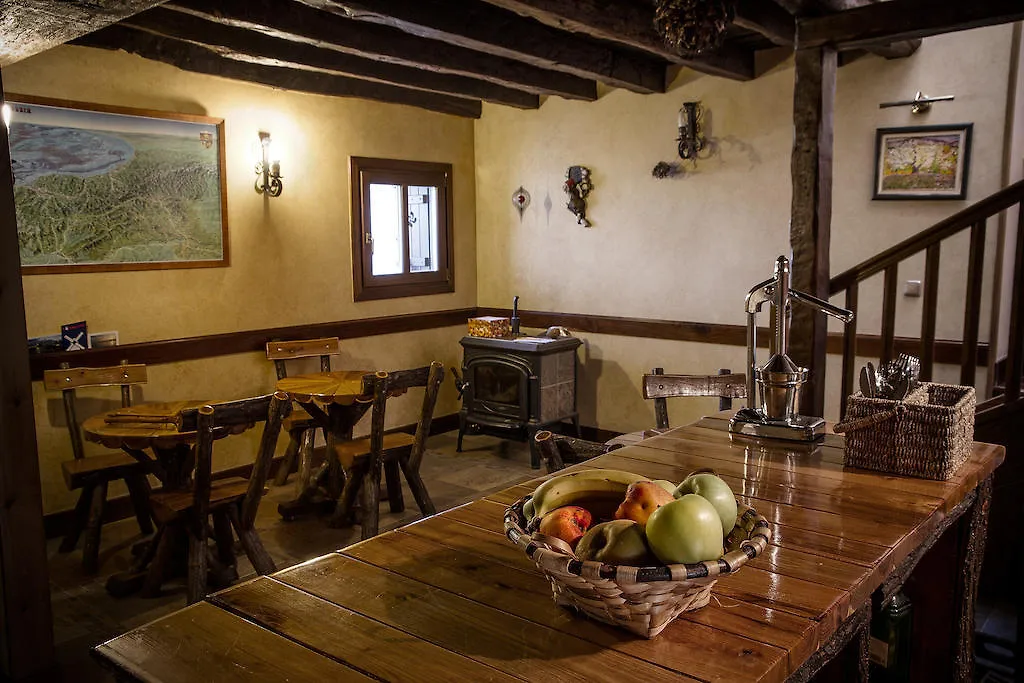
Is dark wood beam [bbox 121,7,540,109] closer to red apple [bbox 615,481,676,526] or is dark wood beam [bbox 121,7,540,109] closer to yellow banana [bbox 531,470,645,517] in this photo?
yellow banana [bbox 531,470,645,517]

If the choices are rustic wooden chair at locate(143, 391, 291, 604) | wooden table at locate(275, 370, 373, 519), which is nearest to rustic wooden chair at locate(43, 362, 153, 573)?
rustic wooden chair at locate(143, 391, 291, 604)

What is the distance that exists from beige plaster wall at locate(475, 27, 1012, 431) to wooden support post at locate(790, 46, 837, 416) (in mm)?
946

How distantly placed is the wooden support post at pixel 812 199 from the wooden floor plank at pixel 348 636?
10.9 ft

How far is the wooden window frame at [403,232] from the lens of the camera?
602 cm

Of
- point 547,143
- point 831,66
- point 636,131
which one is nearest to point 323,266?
point 547,143

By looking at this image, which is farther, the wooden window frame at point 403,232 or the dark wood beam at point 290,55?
the wooden window frame at point 403,232

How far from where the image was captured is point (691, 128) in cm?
554

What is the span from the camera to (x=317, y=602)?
1422 millimetres

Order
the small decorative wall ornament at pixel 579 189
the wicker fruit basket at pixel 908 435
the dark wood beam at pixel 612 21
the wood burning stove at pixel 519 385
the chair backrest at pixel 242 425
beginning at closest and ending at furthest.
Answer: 1. the wicker fruit basket at pixel 908 435
2. the chair backrest at pixel 242 425
3. the dark wood beam at pixel 612 21
4. the wood burning stove at pixel 519 385
5. the small decorative wall ornament at pixel 579 189

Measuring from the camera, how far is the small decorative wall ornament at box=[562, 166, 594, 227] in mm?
6184

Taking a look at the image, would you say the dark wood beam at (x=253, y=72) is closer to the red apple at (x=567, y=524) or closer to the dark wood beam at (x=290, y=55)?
the dark wood beam at (x=290, y=55)

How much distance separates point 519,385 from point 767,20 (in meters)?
2.96

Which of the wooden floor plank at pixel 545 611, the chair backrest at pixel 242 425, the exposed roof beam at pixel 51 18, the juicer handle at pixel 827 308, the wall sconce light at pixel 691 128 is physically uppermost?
the wall sconce light at pixel 691 128

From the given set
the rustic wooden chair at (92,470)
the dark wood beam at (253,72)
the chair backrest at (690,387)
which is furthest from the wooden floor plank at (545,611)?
the dark wood beam at (253,72)
